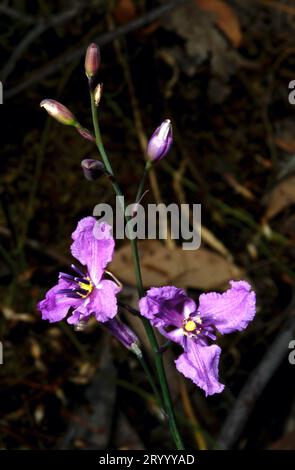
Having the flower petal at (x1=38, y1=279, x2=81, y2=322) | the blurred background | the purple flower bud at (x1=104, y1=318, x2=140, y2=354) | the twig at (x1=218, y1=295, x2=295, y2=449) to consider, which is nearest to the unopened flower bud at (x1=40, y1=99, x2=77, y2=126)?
the flower petal at (x1=38, y1=279, x2=81, y2=322)

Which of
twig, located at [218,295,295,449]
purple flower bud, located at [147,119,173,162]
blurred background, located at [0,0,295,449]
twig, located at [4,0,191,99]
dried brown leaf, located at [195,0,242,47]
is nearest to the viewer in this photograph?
purple flower bud, located at [147,119,173,162]

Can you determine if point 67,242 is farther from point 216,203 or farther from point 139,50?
point 139,50

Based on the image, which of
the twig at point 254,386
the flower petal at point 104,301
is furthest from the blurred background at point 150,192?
the flower petal at point 104,301

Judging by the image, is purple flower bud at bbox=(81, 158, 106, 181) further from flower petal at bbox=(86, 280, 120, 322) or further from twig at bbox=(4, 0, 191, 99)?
twig at bbox=(4, 0, 191, 99)

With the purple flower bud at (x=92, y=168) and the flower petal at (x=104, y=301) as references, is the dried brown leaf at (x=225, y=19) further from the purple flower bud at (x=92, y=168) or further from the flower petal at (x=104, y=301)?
the flower petal at (x=104, y=301)

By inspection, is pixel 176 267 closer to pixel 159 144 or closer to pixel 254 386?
pixel 254 386

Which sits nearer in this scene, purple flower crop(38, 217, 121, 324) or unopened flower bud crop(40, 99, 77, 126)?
purple flower crop(38, 217, 121, 324)
